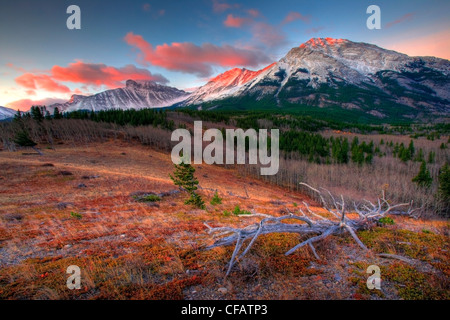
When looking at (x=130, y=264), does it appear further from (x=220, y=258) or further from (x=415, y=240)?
(x=415, y=240)

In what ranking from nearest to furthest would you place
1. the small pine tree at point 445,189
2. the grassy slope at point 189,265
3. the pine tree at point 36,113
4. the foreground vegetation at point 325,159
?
the grassy slope at point 189,265 → the small pine tree at point 445,189 → the foreground vegetation at point 325,159 → the pine tree at point 36,113

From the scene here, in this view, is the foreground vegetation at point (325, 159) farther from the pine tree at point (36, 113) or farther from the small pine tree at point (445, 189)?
the small pine tree at point (445, 189)

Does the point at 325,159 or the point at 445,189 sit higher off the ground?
the point at 325,159

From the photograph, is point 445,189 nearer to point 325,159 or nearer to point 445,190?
point 445,190

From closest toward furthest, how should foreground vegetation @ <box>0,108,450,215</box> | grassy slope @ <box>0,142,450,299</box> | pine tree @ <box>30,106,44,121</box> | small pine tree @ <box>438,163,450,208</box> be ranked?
grassy slope @ <box>0,142,450,299</box> < small pine tree @ <box>438,163,450,208</box> < foreground vegetation @ <box>0,108,450,215</box> < pine tree @ <box>30,106,44,121</box>

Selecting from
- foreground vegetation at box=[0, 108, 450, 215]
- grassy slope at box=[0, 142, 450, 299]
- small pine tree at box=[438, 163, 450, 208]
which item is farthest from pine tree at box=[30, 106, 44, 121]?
small pine tree at box=[438, 163, 450, 208]

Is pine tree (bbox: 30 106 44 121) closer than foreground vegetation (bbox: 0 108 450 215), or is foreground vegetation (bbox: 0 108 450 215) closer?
foreground vegetation (bbox: 0 108 450 215)

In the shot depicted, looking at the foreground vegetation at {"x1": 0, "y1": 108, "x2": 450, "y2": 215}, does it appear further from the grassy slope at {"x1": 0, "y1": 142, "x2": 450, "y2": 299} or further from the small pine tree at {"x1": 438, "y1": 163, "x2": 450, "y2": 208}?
the grassy slope at {"x1": 0, "y1": 142, "x2": 450, "y2": 299}

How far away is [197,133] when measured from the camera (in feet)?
373

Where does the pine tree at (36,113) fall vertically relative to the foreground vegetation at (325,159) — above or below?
above

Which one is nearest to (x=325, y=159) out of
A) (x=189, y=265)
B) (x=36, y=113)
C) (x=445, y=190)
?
(x=445, y=190)

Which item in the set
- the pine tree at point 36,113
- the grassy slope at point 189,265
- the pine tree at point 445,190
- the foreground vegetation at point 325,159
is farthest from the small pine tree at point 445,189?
the pine tree at point 36,113

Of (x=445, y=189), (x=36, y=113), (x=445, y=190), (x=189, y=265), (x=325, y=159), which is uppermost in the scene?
(x=36, y=113)
